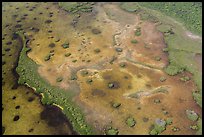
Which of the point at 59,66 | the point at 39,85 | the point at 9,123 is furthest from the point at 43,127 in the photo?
the point at 59,66

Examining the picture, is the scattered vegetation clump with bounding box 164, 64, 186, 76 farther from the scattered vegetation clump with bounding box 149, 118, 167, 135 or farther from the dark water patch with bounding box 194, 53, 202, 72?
the scattered vegetation clump with bounding box 149, 118, 167, 135

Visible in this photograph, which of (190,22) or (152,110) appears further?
(190,22)

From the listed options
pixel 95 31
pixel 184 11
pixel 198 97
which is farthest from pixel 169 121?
pixel 184 11

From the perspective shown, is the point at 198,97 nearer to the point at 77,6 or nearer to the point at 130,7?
the point at 130,7

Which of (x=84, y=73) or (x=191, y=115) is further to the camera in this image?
(x=84, y=73)

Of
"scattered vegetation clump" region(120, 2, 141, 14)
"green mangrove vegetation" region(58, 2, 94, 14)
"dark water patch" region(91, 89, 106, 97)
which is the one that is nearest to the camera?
"dark water patch" region(91, 89, 106, 97)

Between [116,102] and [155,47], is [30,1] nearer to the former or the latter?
[155,47]

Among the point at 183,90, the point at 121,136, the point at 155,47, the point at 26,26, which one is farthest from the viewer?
the point at 26,26

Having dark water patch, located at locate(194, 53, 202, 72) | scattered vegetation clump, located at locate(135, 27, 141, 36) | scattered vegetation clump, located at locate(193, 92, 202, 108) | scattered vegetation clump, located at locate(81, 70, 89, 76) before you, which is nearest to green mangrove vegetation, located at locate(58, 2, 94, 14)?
scattered vegetation clump, located at locate(135, 27, 141, 36)

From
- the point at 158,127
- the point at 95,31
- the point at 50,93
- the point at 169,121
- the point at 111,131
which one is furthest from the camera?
the point at 95,31
